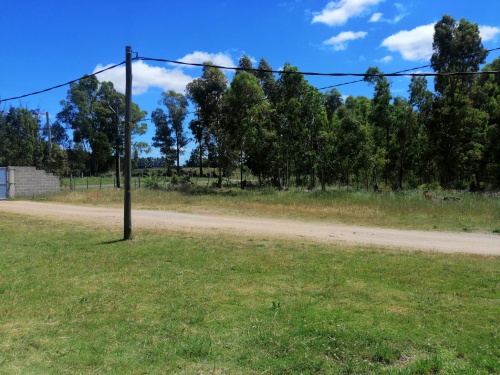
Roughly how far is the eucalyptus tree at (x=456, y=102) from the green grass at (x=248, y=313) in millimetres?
25593

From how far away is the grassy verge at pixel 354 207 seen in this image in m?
16.7

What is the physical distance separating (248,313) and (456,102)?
104 feet

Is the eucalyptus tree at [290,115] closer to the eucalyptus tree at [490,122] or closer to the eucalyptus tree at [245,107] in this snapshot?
the eucalyptus tree at [245,107]

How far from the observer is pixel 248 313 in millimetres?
5430

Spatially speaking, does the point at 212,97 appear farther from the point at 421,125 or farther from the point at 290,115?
the point at 421,125

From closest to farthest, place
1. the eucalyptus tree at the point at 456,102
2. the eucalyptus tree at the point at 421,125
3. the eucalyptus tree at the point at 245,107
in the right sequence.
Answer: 1. the eucalyptus tree at the point at 456,102
2. the eucalyptus tree at the point at 245,107
3. the eucalyptus tree at the point at 421,125

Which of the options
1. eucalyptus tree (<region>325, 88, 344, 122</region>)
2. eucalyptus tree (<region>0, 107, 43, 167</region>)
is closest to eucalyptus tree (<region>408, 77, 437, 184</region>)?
eucalyptus tree (<region>325, 88, 344, 122</region>)

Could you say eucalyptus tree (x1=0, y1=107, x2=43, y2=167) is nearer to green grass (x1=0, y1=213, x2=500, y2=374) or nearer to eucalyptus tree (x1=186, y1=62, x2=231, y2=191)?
eucalyptus tree (x1=186, y1=62, x2=231, y2=191)

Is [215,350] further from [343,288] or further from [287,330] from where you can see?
[343,288]

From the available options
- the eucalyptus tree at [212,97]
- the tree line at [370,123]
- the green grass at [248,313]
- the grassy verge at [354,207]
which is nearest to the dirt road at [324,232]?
the grassy verge at [354,207]

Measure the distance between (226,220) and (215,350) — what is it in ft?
43.5

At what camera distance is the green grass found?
4.04m

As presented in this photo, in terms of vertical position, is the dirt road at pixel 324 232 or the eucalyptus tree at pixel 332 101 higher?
the eucalyptus tree at pixel 332 101

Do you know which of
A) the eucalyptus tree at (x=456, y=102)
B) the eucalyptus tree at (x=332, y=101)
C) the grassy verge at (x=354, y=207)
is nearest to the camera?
the grassy verge at (x=354, y=207)
